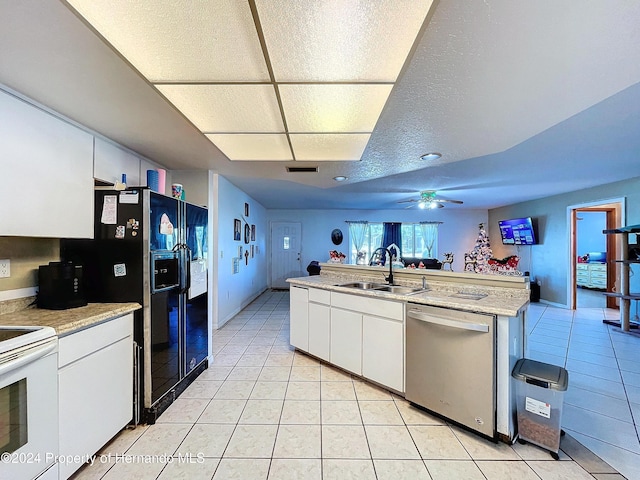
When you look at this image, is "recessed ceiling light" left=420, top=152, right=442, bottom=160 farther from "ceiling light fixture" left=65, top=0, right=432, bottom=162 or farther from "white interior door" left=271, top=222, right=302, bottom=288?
"white interior door" left=271, top=222, right=302, bottom=288

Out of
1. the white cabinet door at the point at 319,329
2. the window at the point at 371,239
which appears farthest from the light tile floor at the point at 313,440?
the window at the point at 371,239

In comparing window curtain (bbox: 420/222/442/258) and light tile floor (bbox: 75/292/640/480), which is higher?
window curtain (bbox: 420/222/442/258)

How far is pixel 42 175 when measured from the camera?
5.48ft

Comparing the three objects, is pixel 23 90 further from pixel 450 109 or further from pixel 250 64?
pixel 450 109

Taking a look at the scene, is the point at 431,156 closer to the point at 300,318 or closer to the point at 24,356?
the point at 300,318

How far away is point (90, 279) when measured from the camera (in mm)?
1927

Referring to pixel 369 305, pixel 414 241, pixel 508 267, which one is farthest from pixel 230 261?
pixel 414 241

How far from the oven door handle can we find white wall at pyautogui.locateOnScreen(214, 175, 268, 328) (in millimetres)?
2586

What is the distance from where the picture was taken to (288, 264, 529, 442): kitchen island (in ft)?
5.61

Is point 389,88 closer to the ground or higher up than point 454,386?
higher up

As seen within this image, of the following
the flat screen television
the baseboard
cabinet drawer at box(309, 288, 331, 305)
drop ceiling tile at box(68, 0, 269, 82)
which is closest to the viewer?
drop ceiling tile at box(68, 0, 269, 82)

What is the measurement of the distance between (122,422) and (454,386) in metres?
2.23

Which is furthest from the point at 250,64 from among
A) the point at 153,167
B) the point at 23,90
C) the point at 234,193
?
the point at 234,193

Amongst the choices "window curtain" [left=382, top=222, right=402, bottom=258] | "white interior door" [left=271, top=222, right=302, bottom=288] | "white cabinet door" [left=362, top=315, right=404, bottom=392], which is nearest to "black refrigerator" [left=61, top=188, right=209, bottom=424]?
"white cabinet door" [left=362, top=315, right=404, bottom=392]
